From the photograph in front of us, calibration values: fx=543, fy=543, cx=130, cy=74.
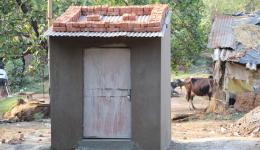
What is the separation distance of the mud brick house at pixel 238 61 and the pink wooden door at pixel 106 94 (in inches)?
396

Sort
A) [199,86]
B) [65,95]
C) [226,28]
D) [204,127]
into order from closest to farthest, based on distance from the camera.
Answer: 1. [65,95]
2. [204,127]
3. [226,28]
4. [199,86]

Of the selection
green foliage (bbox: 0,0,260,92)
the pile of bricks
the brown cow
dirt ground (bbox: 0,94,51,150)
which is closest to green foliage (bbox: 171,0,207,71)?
green foliage (bbox: 0,0,260,92)

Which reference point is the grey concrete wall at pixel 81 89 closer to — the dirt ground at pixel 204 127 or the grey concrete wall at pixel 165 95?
the grey concrete wall at pixel 165 95

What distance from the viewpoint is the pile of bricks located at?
10.5 metres

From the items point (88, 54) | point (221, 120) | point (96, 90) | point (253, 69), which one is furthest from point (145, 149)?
point (253, 69)

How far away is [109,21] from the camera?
10969 mm

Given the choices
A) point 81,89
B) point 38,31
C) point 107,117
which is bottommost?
point 107,117

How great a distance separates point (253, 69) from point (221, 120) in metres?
2.44

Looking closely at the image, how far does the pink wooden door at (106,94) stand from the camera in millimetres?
10945

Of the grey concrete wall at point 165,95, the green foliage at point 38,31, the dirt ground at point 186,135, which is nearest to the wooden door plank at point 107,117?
the grey concrete wall at point 165,95

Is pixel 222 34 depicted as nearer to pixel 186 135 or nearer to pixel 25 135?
pixel 186 135

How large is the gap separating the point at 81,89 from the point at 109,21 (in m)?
1.49

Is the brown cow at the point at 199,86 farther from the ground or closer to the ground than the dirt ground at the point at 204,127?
farther from the ground

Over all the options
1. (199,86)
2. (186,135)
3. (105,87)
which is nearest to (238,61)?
(199,86)
